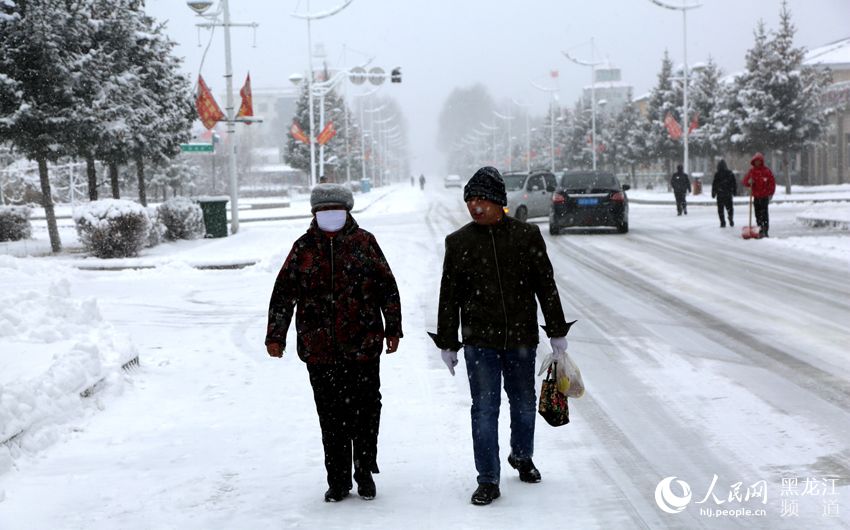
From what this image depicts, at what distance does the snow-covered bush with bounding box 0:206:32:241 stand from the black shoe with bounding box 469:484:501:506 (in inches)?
1029

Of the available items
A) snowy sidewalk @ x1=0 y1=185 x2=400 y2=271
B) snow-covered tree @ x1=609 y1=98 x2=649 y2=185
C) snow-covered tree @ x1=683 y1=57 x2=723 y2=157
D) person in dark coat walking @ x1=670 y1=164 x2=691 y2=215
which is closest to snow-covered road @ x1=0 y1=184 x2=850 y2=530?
snowy sidewalk @ x1=0 y1=185 x2=400 y2=271

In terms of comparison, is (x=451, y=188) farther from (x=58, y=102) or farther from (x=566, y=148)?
(x=58, y=102)

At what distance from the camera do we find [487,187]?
5.01 m

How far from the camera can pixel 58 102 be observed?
72.6 ft

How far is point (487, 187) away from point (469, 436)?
206cm

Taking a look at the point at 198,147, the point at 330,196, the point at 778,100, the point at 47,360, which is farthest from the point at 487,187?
the point at 778,100

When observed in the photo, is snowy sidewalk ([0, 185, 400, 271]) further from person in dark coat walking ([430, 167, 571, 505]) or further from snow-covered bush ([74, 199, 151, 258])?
person in dark coat walking ([430, 167, 571, 505])

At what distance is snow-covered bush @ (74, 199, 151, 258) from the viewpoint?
20.2m

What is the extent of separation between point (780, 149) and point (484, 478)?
1823 inches

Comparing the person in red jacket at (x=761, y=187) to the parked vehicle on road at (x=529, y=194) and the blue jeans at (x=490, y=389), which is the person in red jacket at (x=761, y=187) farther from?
the blue jeans at (x=490, y=389)

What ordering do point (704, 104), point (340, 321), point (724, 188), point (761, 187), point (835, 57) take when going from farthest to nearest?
1. point (835, 57)
2. point (704, 104)
3. point (724, 188)
4. point (761, 187)
5. point (340, 321)

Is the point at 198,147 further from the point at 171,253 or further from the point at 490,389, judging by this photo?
the point at 490,389

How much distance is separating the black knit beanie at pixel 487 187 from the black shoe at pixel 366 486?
5.28 feet

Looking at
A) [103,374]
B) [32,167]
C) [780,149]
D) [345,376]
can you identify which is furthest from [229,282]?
[32,167]
